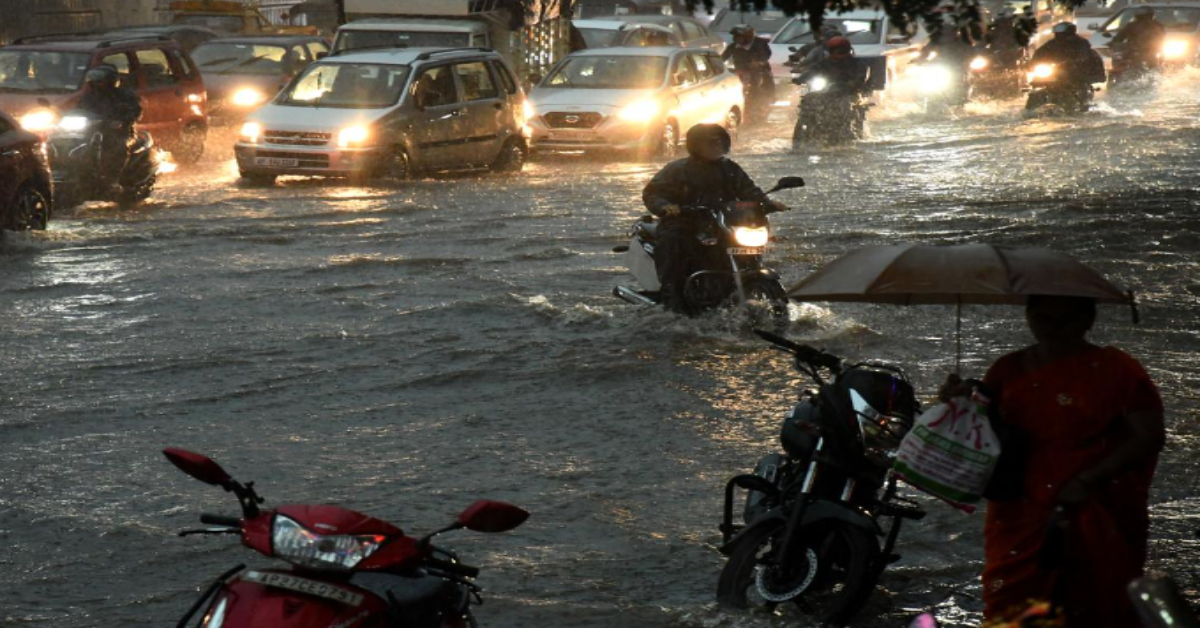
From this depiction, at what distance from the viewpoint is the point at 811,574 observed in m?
6.02

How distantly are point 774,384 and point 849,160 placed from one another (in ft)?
45.5

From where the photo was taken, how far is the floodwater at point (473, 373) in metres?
6.91

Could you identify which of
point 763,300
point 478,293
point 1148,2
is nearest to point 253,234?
point 478,293

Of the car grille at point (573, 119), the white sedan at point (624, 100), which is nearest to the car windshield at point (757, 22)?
the white sedan at point (624, 100)

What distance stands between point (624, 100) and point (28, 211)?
30.7 feet

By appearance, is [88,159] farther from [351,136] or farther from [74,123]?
[351,136]

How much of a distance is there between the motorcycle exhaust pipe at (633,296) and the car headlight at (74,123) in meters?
8.38

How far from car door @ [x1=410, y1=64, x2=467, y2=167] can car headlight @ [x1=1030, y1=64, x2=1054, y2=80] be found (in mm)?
10255

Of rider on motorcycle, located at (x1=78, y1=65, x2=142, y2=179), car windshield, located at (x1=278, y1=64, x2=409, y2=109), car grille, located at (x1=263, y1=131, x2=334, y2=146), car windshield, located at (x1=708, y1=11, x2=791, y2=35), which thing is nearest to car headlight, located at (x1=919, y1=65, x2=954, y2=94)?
car windshield, located at (x1=708, y1=11, x2=791, y2=35)

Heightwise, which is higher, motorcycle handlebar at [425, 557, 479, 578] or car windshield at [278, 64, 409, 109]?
motorcycle handlebar at [425, 557, 479, 578]

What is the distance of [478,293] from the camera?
13664 mm

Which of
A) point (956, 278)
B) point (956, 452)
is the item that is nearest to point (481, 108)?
point (956, 278)

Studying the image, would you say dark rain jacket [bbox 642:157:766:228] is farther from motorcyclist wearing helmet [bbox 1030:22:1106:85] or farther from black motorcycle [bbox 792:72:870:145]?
motorcyclist wearing helmet [bbox 1030:22:1106:85]

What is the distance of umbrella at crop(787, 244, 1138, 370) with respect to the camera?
5113 mm
